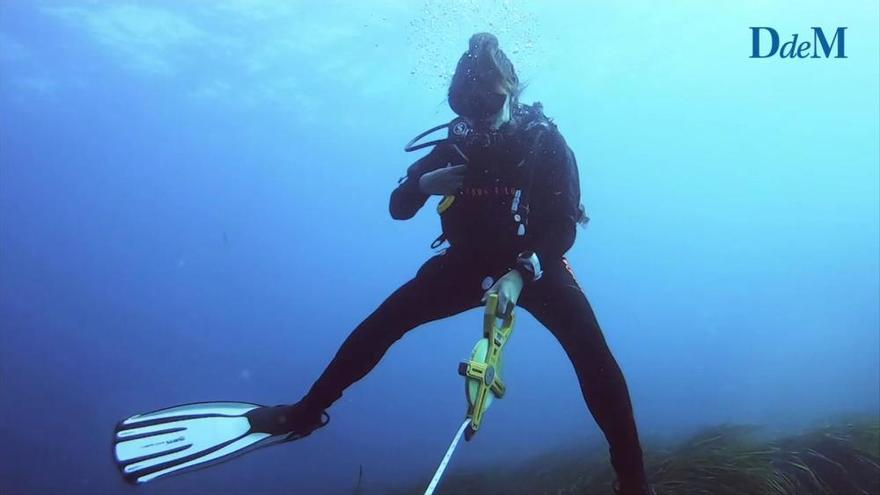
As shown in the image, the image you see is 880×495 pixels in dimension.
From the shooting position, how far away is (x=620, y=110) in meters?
9.73

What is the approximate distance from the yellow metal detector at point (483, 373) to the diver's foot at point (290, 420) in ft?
5.08

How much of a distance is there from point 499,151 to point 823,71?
289 inches

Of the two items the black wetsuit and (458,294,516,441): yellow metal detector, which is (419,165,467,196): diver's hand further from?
(458,294,516,441): yellow metal detector

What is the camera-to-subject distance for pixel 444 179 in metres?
3.68

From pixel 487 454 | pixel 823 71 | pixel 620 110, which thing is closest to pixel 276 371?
pixel 487 454

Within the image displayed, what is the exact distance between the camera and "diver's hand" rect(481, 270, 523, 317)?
317cm

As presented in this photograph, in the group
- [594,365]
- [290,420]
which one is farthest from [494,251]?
[290,420]

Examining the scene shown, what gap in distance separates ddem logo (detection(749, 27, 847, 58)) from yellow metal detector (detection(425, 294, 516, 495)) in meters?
5.44

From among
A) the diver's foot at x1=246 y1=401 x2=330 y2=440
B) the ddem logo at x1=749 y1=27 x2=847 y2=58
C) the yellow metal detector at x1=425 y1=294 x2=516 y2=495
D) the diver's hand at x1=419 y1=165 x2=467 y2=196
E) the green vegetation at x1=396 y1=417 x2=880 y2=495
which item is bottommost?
the green vegetation at x1=396 y1=417 x2=880 y2=495

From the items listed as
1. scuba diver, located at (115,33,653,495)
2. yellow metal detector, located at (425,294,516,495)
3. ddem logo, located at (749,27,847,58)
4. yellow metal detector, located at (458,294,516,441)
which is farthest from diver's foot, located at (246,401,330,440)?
ddem logo, located at (749,27,847,58)

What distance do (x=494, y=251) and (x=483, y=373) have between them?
45.1 inches

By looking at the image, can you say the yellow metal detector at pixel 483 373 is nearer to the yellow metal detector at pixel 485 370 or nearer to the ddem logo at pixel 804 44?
the yellow metal detector at pixel 485 370

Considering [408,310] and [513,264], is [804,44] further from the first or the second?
[408,310]

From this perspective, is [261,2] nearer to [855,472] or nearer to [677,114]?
[677,114]
